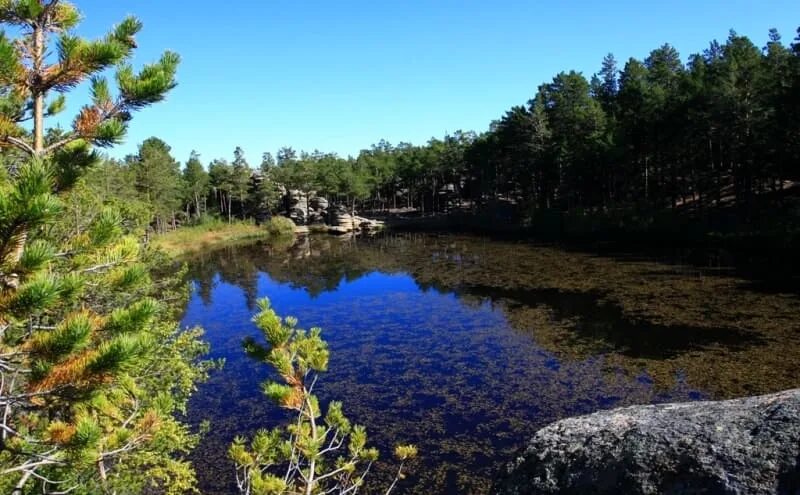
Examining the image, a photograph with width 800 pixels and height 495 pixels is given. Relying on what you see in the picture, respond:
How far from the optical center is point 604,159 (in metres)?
59.8

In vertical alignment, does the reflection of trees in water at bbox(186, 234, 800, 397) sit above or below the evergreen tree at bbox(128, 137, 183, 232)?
below

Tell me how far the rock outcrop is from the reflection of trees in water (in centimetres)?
1406

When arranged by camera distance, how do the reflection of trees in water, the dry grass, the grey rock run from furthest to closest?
the grey rock
the dry grass
the reflection of trees in water

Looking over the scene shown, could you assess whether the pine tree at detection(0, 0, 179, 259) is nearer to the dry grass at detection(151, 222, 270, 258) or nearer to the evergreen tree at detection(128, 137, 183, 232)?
the dry grass at detection(151, 222, 270, 258)

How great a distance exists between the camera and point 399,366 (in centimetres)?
2128

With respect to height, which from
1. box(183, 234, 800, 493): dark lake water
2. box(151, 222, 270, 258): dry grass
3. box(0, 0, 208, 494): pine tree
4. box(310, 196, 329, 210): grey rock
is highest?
box(310, 196, 329, 210): grey rock

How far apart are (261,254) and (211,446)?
50194mm

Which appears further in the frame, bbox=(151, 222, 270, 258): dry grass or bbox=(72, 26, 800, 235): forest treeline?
bbox=(151, 222, 270, 258): dry grass

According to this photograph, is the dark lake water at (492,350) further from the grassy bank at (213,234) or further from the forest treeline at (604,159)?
the grassy bank at (213,234)

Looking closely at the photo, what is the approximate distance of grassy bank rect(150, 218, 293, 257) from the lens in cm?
7131

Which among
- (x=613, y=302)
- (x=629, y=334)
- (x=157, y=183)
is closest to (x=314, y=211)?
(x=157, y=183)

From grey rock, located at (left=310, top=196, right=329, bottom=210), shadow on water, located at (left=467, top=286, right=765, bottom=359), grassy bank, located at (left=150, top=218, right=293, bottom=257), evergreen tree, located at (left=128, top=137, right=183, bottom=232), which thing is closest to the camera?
shadow on water, located at (left=467, top=286, right=765, bottom=359)

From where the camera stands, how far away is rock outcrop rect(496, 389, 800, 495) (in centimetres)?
367

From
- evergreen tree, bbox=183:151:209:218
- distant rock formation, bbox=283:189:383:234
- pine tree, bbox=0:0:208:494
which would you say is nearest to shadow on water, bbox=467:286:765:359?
pine tree, bbox=0:0:208:494
